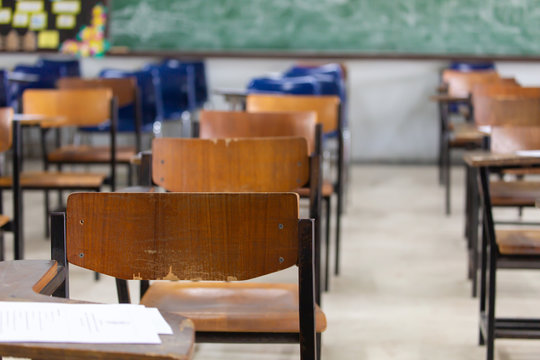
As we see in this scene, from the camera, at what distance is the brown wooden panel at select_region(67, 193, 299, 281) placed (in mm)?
1302

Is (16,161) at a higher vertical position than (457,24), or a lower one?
lower

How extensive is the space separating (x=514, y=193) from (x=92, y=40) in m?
5.27

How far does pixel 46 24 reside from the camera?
7590mm

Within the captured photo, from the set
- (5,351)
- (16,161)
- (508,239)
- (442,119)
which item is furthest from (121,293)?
(442,119)

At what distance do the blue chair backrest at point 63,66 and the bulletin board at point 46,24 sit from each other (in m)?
0.51

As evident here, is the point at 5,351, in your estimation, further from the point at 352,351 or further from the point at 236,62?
the point at 236,62

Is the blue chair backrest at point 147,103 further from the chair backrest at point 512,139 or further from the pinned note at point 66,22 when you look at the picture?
the chair backrest at point 512,139

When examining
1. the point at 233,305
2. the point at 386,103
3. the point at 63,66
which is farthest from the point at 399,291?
the point at 63,66

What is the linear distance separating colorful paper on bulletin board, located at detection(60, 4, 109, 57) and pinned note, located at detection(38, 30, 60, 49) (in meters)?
0.08

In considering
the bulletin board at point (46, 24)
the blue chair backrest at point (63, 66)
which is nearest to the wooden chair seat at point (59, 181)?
the blue chair backrest at point (63, 66)

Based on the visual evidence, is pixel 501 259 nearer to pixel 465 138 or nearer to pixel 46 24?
pixel 465 138

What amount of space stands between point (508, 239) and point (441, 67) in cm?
496

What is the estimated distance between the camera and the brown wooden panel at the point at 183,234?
1302 millimetres

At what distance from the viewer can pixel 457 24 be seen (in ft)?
23.6
